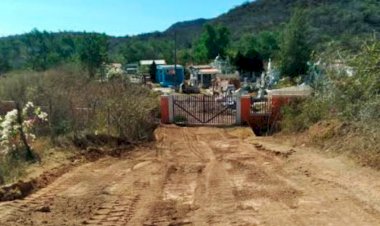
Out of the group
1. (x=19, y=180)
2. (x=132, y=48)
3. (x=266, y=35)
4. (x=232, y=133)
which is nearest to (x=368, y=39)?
(x=232, y=133)

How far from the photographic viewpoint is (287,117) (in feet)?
70.4

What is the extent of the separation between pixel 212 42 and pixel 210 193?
7661cm

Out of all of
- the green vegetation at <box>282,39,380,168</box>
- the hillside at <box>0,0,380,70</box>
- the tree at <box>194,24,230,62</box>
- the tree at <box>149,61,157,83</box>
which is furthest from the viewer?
the tree at <box>194,24,230,62</box>

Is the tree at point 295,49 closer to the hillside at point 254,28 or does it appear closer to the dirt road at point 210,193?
the hillside at point 254,28

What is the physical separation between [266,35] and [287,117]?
216 feet

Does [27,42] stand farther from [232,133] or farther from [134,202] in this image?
[134,202]

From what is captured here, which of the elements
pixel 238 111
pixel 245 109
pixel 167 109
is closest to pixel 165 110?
pixel 167 109

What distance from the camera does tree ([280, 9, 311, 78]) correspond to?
156 ft

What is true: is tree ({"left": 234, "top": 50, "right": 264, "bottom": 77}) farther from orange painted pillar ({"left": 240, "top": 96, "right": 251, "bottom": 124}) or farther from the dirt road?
the dirt road

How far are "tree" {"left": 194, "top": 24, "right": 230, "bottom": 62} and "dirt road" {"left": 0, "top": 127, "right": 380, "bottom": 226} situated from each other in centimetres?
7000

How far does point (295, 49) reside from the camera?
158 feet

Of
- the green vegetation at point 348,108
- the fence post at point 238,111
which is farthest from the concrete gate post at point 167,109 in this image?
the green vegetation at point 348,108

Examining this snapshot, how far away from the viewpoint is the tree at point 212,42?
85.0 metres

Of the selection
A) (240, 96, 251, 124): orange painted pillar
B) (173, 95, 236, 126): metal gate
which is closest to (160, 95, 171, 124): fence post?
(173, 95, 236, 126): metal gate
